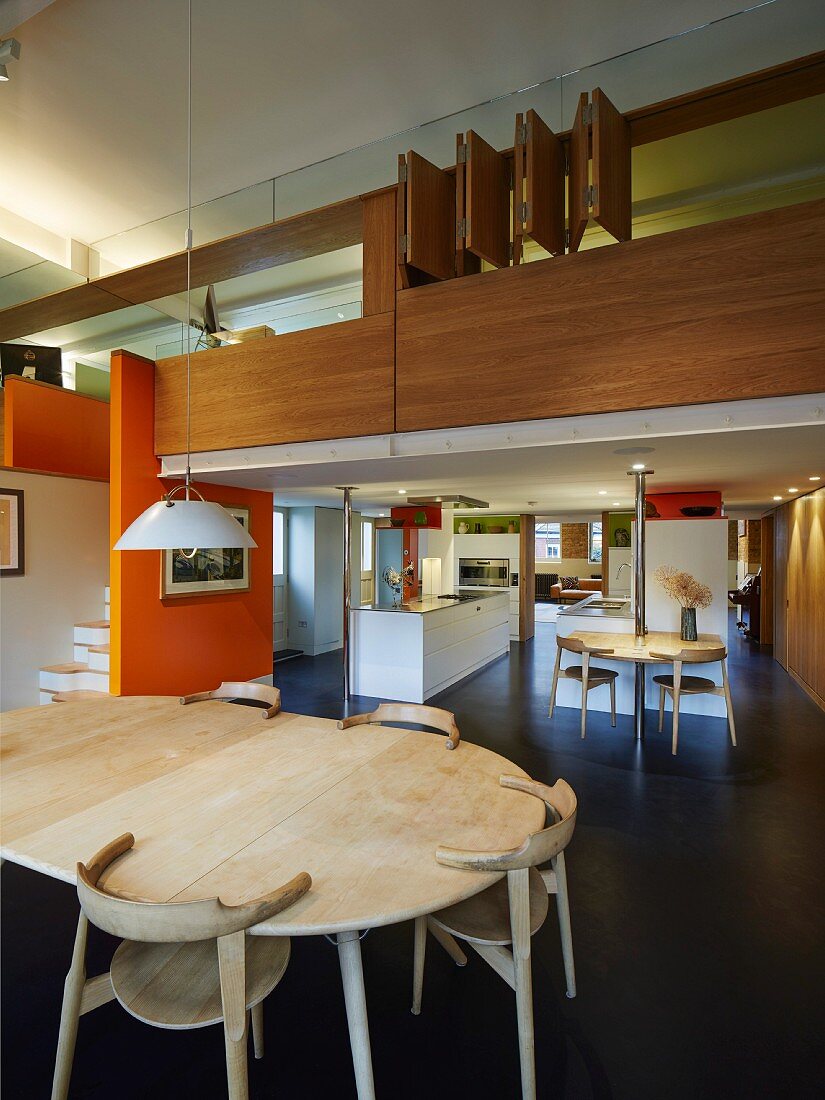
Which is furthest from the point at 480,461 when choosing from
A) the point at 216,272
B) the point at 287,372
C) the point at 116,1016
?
the point at 116,1016

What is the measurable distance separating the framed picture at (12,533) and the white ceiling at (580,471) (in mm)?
1486

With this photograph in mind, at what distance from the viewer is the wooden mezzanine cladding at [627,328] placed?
2.49 metres

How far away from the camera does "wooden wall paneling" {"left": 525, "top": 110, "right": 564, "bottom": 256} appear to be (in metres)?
2.88

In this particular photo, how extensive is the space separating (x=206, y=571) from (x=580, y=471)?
11.1ft

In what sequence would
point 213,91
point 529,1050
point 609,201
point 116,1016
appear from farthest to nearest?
point 213,91, point 609,201, point 116,1016, point 529,1050

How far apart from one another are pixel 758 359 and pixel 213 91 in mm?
3721

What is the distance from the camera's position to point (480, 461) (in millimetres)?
3793

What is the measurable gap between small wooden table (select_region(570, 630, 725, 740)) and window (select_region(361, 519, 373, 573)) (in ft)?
17.4

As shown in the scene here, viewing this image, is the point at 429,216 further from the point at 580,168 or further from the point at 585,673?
the point at 585,673

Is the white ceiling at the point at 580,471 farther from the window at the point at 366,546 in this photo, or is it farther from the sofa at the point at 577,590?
the sofa at the point at 577,590

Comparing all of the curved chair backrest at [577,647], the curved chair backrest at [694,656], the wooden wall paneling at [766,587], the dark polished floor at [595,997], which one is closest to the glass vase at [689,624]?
the curved chair backrest at [694,656]

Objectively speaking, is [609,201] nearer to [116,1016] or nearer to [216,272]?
[216,272]

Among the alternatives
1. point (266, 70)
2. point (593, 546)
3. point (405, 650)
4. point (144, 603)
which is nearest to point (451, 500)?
point (405, 650)

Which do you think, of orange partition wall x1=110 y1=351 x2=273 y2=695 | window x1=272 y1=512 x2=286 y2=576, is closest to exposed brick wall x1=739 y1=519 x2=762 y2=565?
window x1=272 y1=512 x2=286 y2=576
